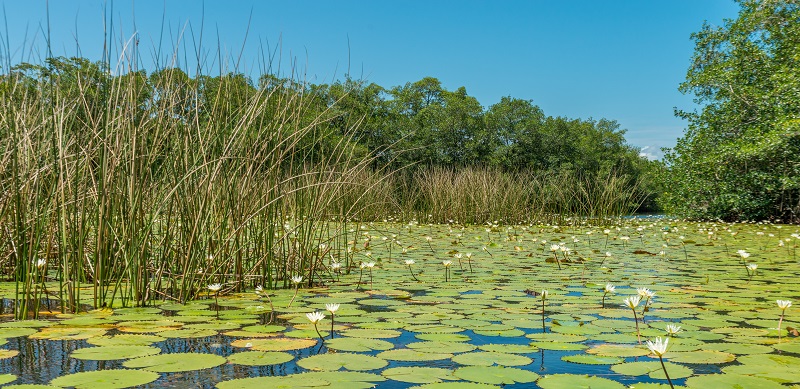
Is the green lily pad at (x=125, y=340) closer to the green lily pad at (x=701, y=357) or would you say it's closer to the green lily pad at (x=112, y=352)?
the green lily pad at (x=112, y=352)

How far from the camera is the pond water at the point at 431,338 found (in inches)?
66.2

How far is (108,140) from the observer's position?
8.72 feet

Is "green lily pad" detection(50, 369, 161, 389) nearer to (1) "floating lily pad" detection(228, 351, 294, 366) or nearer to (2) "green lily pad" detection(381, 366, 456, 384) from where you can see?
(1) "floating lily pad" detection(228, 351, 294, 366)

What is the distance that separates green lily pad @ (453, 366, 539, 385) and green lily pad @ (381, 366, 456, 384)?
0.04 m

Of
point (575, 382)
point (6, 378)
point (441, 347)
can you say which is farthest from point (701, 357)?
point (6, 378)

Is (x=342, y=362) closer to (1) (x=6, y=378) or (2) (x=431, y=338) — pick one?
(2) (x=431, y=338)

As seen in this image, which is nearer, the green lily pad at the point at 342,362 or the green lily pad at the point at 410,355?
the green lily pad at the point at 342,362

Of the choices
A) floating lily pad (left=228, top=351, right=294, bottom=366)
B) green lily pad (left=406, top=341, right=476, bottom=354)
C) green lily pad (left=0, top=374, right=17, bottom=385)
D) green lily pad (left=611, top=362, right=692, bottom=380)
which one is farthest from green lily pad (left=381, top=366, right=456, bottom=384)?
green lily pad (left=0, top=374, right=17, bottom=385)

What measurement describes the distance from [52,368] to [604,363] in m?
1.70

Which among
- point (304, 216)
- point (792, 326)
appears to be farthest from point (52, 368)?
point (792, 326)

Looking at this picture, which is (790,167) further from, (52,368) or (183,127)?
(52,368)

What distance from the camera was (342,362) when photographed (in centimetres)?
183

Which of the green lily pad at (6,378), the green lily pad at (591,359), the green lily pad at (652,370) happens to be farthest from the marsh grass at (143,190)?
the green lily pad at (652,370)

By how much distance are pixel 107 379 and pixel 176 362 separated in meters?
0.22
